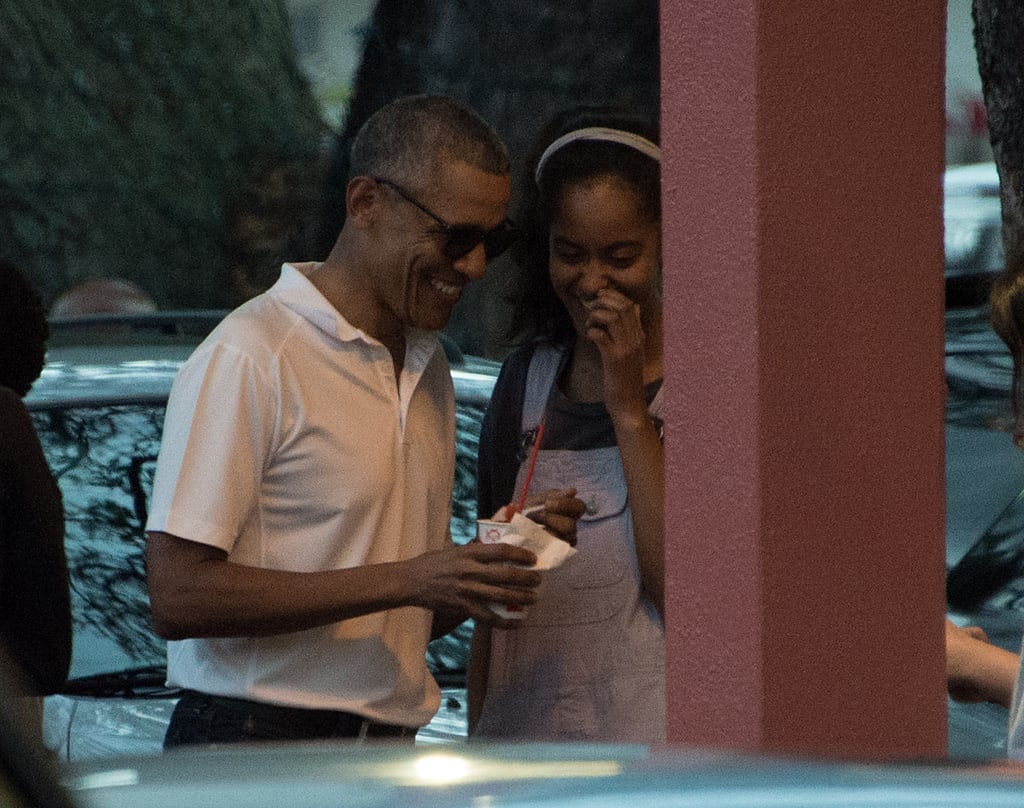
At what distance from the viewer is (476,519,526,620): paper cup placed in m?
2.92

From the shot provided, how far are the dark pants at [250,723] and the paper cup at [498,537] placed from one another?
0.28 m

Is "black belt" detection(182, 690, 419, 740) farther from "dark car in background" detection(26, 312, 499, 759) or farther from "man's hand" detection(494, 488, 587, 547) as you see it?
"dark car in background" detection(26, 312, 499, 759)

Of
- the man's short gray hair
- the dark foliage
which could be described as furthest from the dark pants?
the dark foliage

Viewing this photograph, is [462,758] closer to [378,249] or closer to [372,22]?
[378,249]

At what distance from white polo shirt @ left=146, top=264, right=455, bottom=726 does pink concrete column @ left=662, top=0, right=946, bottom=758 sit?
0.46 metres

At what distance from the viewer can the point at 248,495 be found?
2.86 metres

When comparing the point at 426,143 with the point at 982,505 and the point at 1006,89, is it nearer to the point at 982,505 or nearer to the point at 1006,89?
the point at 1006,89

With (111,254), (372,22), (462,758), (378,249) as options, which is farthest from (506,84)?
(462,758)

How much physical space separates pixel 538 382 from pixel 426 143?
471 mm

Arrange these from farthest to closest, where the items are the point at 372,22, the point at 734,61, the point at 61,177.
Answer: the point at 61,177, the point at 372,22, the point at 734,61

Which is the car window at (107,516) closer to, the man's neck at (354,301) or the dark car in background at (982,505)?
the man's neck at (354,301)

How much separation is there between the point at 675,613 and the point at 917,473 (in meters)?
0.43

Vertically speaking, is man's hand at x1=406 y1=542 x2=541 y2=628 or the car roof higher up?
the car roof

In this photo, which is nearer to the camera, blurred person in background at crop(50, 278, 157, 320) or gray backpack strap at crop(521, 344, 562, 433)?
gray backpack strap at crop(521, 344, 562, 433)
